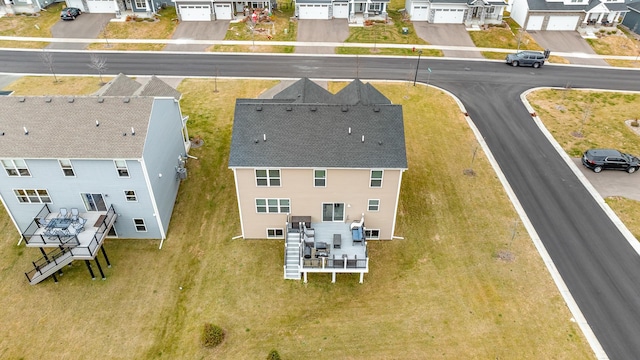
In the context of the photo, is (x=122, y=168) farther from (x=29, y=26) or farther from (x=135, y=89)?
(x=29, y=26)

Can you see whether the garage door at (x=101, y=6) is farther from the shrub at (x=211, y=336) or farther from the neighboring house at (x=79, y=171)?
the shrub at (x=211, y=336)

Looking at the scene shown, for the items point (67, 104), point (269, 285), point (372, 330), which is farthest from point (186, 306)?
point (67, 104)

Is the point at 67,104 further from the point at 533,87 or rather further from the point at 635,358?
the point at 533,87

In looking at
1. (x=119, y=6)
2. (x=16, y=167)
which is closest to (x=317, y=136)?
(x=16, y=167)

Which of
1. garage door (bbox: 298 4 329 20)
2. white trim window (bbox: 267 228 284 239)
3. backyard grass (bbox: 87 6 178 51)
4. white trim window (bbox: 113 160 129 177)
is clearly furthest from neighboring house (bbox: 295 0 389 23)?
white trim window (bbox: 113 160 129 177)

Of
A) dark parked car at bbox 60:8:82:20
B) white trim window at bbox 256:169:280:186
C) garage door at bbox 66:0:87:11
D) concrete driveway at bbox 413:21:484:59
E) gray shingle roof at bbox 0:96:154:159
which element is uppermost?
gray shingle roof at bbox 0:96:154:159

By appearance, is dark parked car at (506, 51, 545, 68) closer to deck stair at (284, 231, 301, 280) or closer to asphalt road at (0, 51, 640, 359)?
asphalt road at (0, 51, 640, 359)
